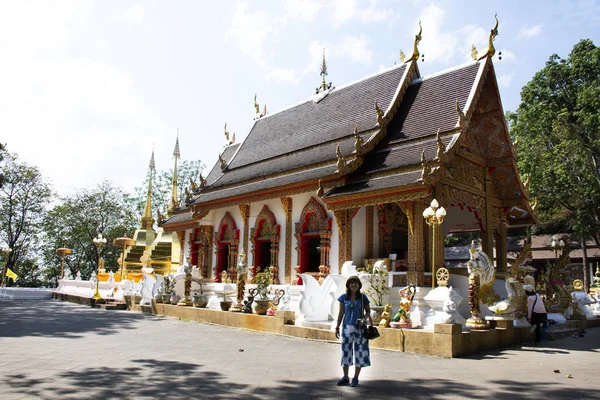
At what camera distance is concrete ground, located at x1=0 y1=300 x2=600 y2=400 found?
203 inches

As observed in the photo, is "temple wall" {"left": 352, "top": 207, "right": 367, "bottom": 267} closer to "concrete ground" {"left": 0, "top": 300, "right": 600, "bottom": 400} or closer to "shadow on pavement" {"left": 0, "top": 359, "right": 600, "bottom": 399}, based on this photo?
"concrete ground" {"left": 0, "top": 300, "right": 600, "bottom": 400}

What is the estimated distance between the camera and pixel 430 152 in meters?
10.6

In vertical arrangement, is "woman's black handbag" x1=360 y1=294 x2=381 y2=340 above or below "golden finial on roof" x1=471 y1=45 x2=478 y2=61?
below

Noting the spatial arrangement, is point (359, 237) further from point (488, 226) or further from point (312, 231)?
point (488, 226)

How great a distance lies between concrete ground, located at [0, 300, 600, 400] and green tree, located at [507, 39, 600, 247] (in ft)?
47.1

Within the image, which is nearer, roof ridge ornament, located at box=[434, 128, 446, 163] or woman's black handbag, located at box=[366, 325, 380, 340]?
woman's black handbag, located at box=[366, 325, 380, 340]

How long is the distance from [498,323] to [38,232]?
111 ft

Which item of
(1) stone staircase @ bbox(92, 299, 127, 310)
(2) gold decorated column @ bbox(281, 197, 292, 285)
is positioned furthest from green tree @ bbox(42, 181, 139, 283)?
(2) gold decorated column @ bbox(281, 197, 292, 285)

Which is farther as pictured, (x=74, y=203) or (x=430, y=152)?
(x=74, y=203)

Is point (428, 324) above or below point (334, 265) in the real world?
below

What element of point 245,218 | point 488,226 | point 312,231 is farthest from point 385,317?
point 245,218

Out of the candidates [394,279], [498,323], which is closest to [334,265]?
[394,279]

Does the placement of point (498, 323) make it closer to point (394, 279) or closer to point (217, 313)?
point (394, 279)

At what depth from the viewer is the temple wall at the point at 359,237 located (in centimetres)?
1155
